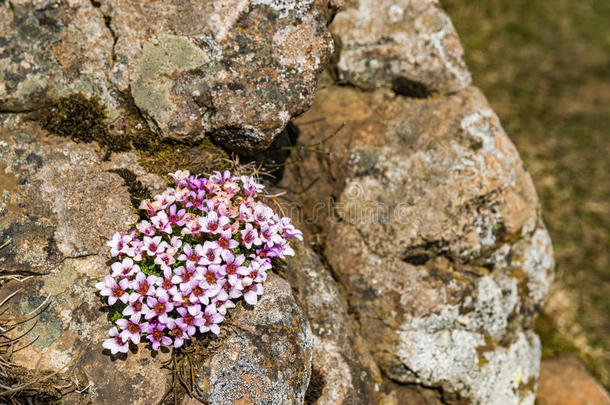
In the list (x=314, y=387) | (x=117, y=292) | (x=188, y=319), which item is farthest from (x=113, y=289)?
(x=314, y=387)

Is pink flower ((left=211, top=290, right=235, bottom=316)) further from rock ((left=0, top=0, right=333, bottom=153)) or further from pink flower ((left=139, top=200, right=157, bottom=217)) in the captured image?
rock ((left=0, top=0, right=333, bottom=153))

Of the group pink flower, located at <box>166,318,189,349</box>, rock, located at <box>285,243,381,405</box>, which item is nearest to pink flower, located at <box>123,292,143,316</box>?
pink flower, located at <box>166,318,189,349</box>

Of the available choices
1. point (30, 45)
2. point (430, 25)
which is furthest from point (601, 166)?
point (30, 45)

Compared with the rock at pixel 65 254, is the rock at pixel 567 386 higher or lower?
lower

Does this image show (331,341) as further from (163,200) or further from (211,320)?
(163,200)

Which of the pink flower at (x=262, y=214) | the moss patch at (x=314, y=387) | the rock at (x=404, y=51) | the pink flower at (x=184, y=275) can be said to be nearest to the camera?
the pink flower at (x=184, y=275)

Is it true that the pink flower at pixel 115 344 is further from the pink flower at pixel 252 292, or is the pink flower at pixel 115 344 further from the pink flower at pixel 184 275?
the pink flower at pixel 252 292

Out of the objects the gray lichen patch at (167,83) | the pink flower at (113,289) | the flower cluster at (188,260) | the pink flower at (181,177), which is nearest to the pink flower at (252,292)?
the flower cluster at (188,260)
